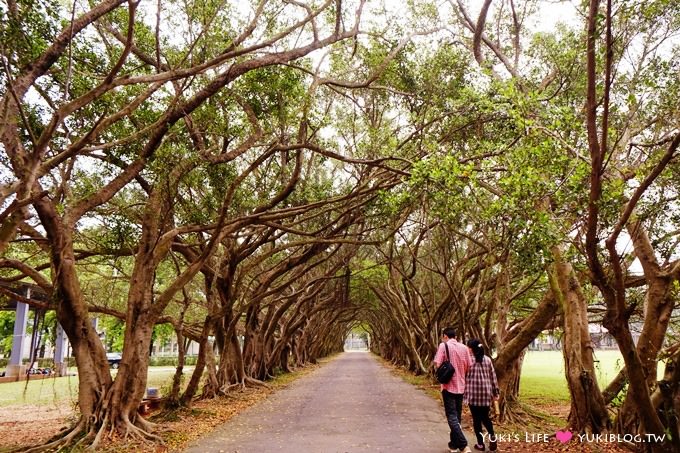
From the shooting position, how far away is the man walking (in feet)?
21.9

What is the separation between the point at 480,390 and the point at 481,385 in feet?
0.23

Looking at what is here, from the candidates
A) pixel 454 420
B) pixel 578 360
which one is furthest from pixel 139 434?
pixel 578 360

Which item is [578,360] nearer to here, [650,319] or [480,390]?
[650,319]

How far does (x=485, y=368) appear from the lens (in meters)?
7.19

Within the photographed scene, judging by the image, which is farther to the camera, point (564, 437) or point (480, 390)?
point (564, 437)

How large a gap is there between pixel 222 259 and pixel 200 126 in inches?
204

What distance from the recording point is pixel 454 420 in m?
6.70

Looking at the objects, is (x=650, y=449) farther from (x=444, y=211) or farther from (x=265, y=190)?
(x=265, y=190)

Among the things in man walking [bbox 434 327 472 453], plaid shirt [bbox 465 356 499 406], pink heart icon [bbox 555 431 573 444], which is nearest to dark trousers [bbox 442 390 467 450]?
man walking [bbox 434 327 472 453]

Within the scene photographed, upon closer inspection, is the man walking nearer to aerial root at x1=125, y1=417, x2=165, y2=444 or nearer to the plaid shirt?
the plaid shirt

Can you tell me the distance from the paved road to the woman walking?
0.63 metres

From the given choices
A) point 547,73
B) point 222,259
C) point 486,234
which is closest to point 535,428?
point 486,234

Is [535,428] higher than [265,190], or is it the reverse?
[265,190]

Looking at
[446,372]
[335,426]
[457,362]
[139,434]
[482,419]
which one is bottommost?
[335,426]
